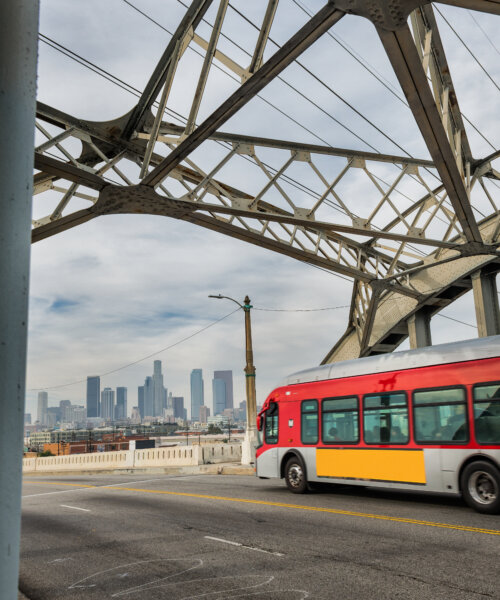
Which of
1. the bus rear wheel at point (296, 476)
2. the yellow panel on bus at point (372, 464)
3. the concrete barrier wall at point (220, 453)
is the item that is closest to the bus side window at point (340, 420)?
the yellow panel on bus at point (372, 464)

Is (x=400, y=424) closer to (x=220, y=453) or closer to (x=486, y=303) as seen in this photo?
(x=486, y=303)

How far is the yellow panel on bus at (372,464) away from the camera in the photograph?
1204 cm

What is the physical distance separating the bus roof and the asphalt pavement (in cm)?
285

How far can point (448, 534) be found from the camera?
28.6ft

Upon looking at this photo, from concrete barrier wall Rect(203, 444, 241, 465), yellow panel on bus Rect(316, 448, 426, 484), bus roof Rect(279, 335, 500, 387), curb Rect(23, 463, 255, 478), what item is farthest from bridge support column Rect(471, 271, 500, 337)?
concrete barrier wall Rect(203, 444, 241, 465)

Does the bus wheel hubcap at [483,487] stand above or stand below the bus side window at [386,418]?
below

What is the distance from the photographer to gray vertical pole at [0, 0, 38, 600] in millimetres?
1924

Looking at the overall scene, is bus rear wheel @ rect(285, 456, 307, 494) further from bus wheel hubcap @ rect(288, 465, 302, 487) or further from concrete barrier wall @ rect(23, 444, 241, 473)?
concrete barrier wall @ rect(23, 444, 241, 473)

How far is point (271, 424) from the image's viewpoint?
16.6 metres

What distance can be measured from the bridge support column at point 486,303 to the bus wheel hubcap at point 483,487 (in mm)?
13457

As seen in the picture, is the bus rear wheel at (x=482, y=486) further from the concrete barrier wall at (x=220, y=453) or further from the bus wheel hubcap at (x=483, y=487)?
the concrete barrier wall at (x=220, y=453)

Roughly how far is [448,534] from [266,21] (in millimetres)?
8478

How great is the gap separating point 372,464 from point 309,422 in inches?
97.5

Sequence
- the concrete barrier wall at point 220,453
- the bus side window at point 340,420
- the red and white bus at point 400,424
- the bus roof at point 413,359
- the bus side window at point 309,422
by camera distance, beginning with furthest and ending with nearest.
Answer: the concrete barrier wall at point 220,453 → the bus side window at point 309,422 → the bus side window at point 340,420 → the bus roof at point 413,359 → the red and white bus at point 400,424
